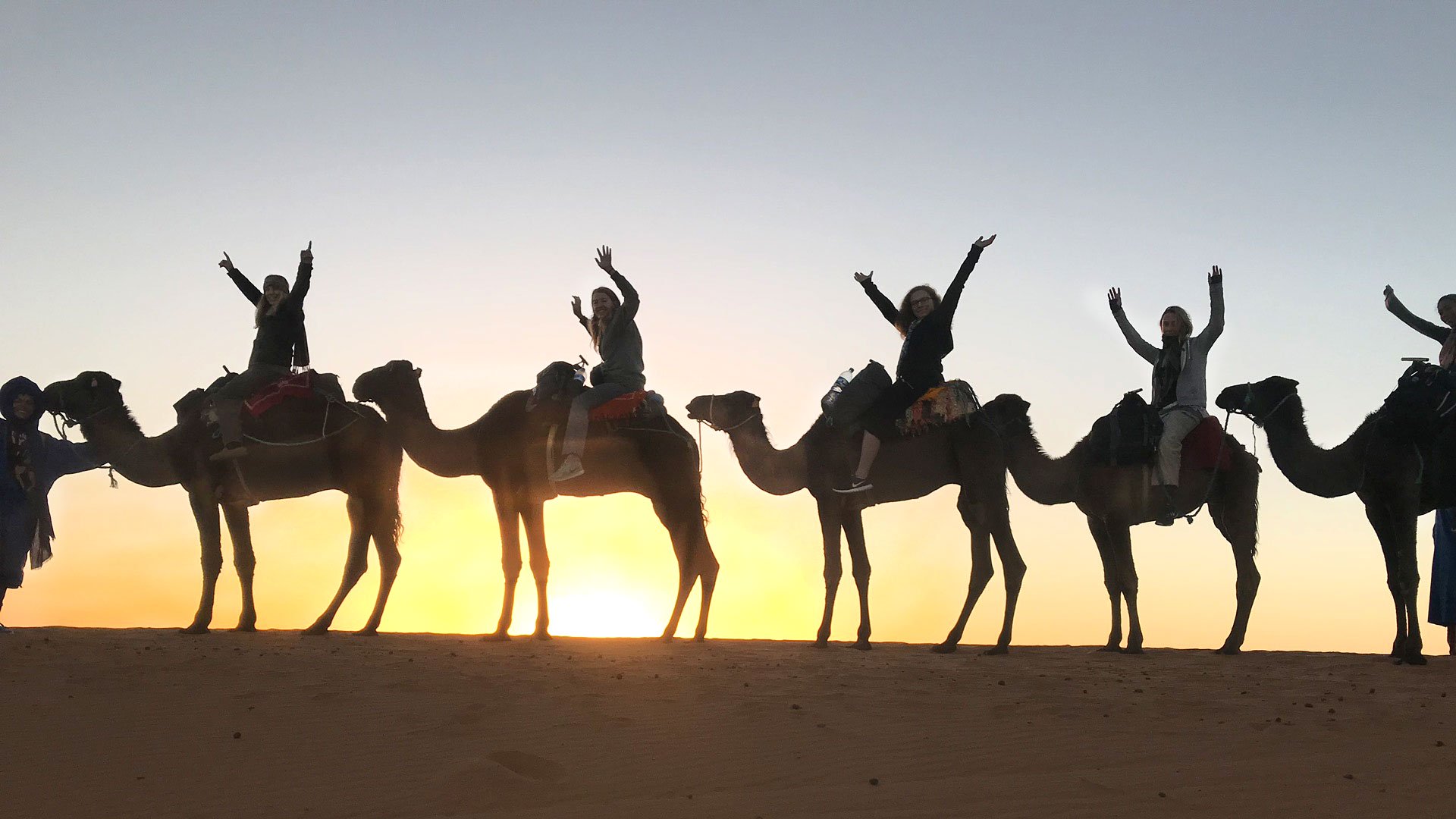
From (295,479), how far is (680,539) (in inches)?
169

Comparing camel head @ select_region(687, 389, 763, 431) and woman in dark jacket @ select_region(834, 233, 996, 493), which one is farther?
camel head @ select_region(687, 389, 763, 431)

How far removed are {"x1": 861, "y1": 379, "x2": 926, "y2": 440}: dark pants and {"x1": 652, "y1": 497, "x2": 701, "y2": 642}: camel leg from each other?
2138 mm

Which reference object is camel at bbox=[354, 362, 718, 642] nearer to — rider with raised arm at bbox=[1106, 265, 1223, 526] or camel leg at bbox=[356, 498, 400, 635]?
camel leg at bbox=[356, 498, 400, 635]

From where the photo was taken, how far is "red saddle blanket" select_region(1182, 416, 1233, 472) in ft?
48.5

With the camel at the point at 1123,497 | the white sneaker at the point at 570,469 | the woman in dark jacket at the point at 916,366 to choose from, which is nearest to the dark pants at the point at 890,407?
the woman in dark jacket at the point at 916,366

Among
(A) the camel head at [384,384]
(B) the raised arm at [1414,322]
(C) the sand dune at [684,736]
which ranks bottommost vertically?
(C) the sand dune at [684,736]

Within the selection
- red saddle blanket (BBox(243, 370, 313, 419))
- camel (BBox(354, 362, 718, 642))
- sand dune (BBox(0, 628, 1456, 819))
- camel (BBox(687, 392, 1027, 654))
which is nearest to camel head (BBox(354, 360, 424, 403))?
camel (BBox(354, 362, 718, 642))

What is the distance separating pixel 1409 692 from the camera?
11.7 meters

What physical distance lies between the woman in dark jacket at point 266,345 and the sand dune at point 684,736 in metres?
2.84

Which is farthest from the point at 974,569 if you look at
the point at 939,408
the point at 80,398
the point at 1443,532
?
the point at 80,398

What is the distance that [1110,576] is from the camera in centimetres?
1555

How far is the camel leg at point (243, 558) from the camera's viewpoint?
14.8 m

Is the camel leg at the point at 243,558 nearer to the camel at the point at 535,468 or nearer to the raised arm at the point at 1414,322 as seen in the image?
the camel at the point at 535,468

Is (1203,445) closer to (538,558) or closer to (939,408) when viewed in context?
(939,408)
